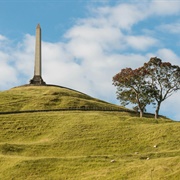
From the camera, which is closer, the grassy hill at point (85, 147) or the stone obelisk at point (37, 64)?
the grassy hill at point (85, 147)

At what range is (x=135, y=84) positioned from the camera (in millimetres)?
87625

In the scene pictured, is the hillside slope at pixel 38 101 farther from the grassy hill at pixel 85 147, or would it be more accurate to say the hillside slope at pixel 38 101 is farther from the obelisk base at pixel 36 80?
the grassy hill at pixel 85 147

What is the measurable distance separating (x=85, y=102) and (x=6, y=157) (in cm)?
4857

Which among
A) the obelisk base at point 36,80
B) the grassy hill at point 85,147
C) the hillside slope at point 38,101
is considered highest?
the obelisk base at point 36,80

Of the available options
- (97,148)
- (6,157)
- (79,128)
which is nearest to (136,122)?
(79,128)

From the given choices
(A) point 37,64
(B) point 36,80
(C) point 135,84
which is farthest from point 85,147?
(B) point 36,80

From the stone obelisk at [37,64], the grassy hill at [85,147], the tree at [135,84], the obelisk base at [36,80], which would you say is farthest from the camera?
the obelisk base at [36,80]

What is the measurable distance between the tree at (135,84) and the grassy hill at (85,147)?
12.2 ft

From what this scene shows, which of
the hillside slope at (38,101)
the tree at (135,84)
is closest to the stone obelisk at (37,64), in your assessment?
the hillside slope at (38,101)

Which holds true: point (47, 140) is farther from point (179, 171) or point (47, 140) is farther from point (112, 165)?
point (179, 171)

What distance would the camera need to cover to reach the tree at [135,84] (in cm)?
8638

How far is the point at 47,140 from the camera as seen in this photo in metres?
63.7

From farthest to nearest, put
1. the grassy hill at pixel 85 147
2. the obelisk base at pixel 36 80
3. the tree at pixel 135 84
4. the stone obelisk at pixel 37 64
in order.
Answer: the obelisk base at pixel 36 80 < the stone obelisk at pixel 37 64 < the tree at pixel 135 84 < the grassy hill at pixel 85 147

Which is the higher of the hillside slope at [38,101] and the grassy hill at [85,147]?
the hillside slope at [38,101]
